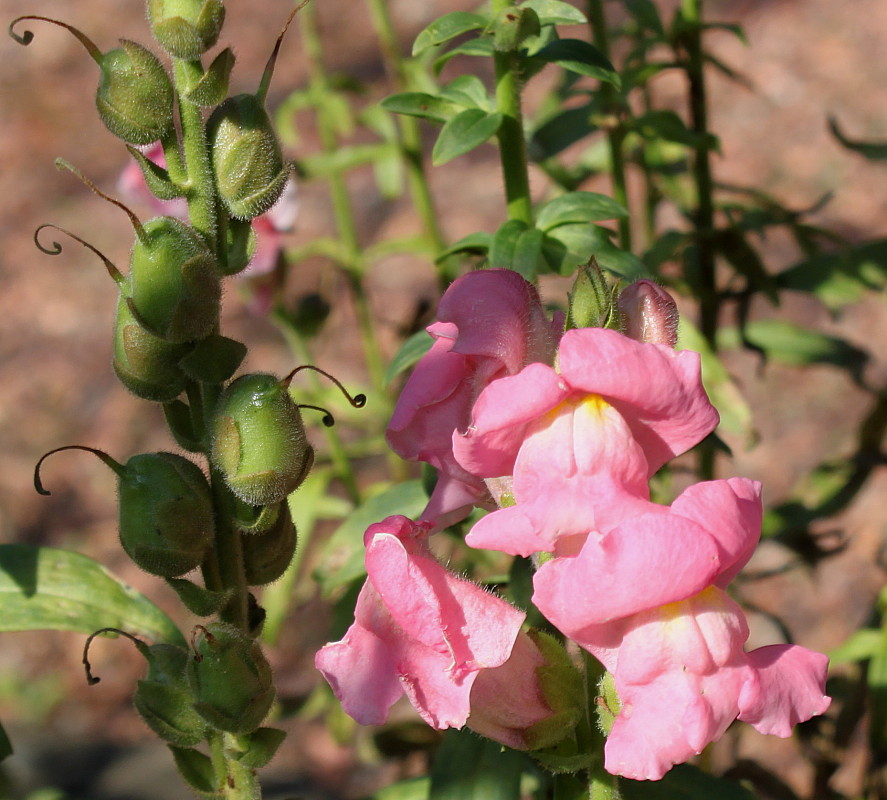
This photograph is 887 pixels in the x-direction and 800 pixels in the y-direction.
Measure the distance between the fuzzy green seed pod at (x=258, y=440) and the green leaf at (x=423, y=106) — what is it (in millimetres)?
354

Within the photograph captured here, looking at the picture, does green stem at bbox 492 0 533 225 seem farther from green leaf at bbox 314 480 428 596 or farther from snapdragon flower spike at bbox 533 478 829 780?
snapdragon flower spike at bbox 533 478 829 780

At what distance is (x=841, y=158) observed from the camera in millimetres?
3145

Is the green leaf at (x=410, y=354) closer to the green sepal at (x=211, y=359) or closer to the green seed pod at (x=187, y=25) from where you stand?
the green sepal at (x=211, y=359)

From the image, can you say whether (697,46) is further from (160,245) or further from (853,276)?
(160,245)

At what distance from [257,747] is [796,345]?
107 centimetres

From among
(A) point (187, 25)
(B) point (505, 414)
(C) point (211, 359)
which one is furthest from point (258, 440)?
(A) point (187, 25)

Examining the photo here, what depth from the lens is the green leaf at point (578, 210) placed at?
1.00 m

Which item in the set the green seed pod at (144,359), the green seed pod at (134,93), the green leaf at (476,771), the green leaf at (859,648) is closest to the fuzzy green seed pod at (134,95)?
the green seed pod at (134,93)

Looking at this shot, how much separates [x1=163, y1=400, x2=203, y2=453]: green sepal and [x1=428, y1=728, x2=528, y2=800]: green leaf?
0.35m

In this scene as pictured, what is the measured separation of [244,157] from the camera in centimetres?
79

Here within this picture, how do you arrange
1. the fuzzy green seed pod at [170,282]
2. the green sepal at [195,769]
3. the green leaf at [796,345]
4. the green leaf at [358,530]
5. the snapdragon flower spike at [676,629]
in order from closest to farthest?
the snapdragon flower spike at [676,629] < the fuzzy green seed pod at [170,282] < the green sepal at [195,769] < the green leaf at [358,530] < the green leaf at [796,345]

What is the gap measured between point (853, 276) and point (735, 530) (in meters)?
0.96

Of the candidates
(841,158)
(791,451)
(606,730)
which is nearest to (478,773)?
(606,730)

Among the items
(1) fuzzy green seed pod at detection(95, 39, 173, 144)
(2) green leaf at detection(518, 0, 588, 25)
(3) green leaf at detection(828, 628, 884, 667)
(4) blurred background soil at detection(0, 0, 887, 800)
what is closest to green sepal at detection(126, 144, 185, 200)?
(1) fuzzy green seed pod at detection(95, 39, 173, 144)
